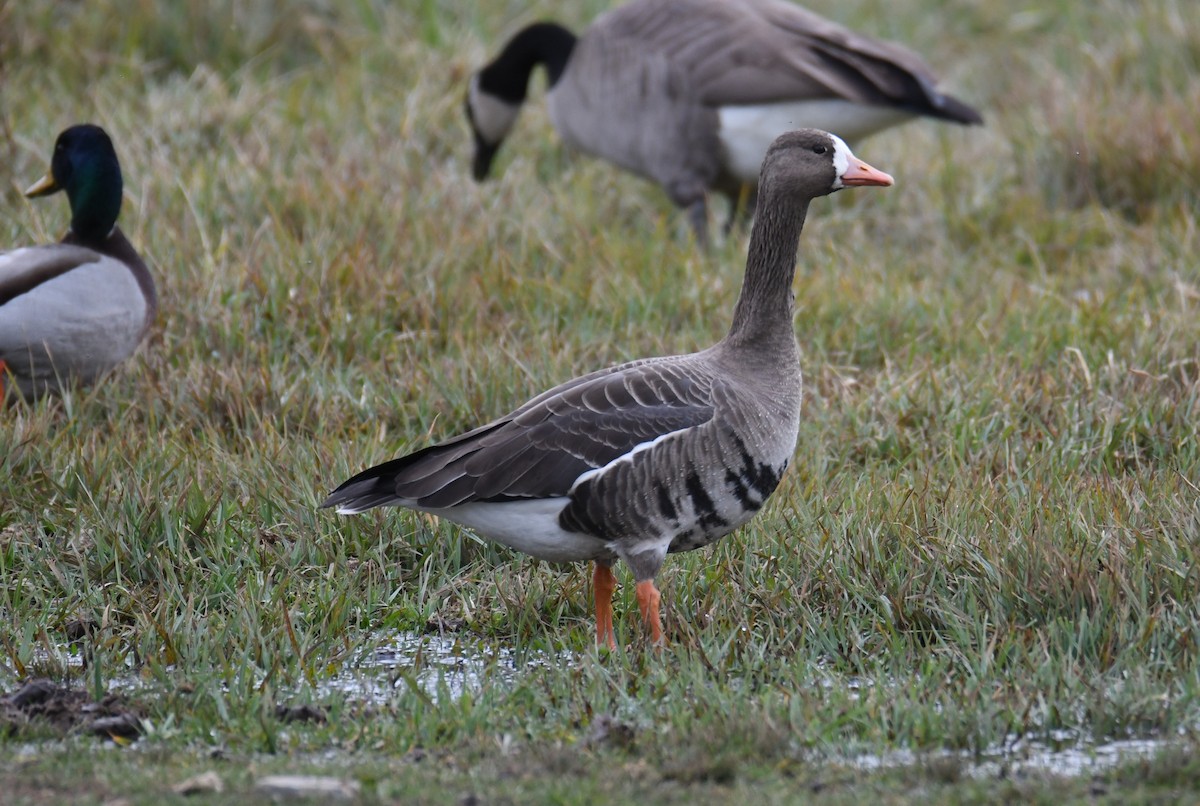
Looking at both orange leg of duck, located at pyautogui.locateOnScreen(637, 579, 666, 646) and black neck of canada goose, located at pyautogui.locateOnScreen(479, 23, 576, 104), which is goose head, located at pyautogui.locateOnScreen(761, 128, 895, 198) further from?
black neck of canada goose, located at pyautogui.locateOnScreen(479, 23, 576, 104)

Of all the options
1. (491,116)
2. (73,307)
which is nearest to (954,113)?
(491,116)

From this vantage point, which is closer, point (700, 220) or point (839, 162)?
point (839, 162)

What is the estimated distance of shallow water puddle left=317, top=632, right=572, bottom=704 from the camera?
395 cm

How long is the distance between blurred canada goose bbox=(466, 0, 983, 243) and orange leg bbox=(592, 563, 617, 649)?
413cm

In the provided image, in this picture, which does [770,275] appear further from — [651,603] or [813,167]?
[651,603]

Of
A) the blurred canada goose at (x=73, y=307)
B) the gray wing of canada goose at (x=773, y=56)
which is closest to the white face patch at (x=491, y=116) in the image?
the gray wing of canada goose at (x=773, y=56)

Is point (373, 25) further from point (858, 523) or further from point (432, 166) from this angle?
point (858, 523)

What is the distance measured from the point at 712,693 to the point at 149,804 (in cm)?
137

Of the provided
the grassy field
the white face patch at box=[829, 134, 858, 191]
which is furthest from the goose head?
the grassy field

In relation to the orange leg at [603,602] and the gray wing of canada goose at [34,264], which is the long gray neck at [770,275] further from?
the gray wing of canada goose at [34,264]

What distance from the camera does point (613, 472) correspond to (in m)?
4.14

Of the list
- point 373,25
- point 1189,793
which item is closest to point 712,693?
point 1189,793

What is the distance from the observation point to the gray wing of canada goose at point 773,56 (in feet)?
25.7

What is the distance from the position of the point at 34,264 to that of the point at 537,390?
214cm
